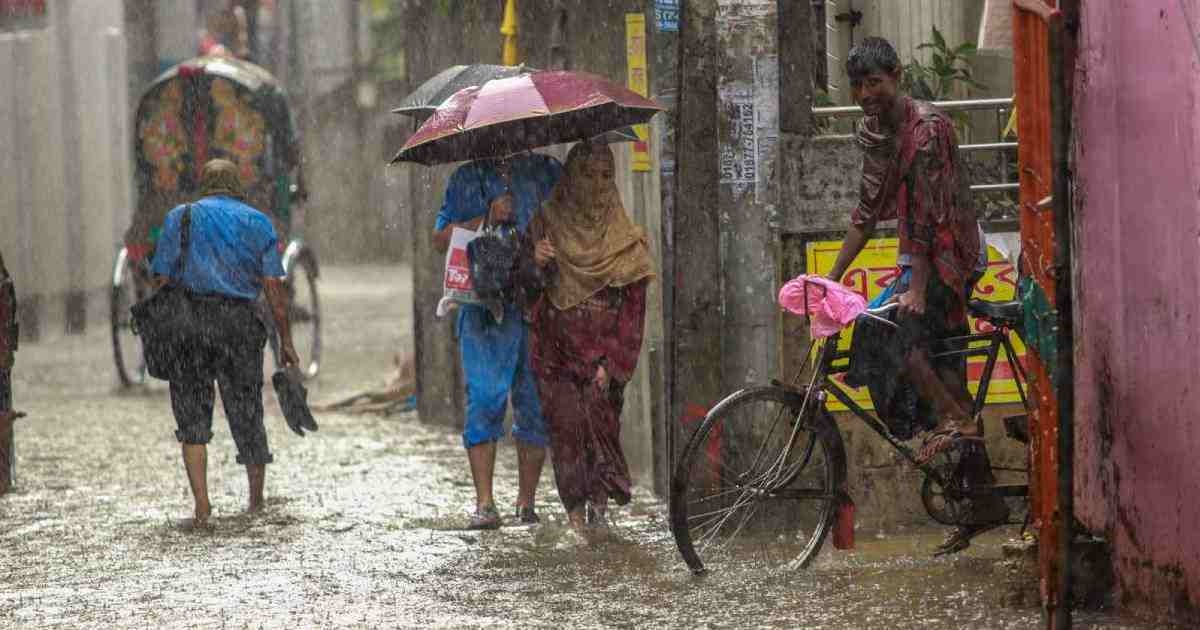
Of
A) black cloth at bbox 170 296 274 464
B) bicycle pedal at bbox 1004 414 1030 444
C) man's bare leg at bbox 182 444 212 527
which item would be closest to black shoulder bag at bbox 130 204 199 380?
black cloth at bbox 170 296 274 464

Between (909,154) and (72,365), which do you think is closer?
(909,154)

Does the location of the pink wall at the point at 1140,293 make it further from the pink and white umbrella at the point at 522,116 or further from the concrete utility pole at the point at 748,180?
the pink and white umbrella at the point at 522,116

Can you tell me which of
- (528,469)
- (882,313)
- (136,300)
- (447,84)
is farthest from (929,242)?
(136,300)

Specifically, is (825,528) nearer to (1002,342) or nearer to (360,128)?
(1002,342)

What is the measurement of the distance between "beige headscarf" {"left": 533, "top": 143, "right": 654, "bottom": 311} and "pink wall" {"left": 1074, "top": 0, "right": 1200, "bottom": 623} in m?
2.19

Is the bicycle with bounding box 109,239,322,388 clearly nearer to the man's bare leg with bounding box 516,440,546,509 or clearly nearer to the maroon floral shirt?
the man's bare leg with bounding box 516,440,546,509

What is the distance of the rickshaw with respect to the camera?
1436cm

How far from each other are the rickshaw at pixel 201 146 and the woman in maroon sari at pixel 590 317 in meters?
5.64

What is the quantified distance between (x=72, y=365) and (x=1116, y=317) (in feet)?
38.2

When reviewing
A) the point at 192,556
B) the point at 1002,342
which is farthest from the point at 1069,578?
the point at 192,556

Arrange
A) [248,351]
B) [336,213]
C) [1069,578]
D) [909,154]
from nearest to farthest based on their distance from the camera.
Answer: [1069,578] < [909,154] < [248,351] < [336,213]

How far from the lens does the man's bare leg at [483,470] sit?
29.8 feet

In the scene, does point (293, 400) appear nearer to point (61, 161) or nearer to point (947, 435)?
point (947, 435)

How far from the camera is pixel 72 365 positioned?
1697 centimetres
